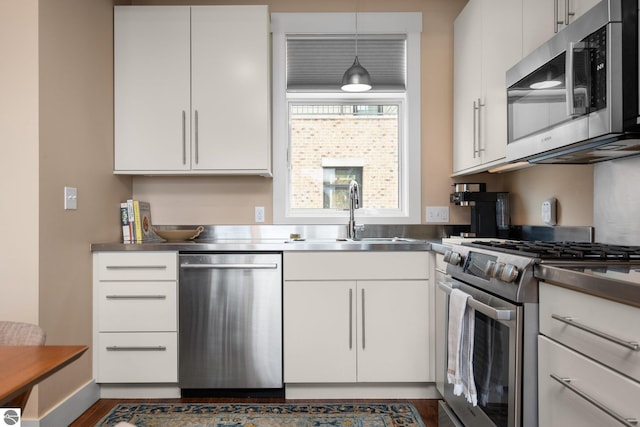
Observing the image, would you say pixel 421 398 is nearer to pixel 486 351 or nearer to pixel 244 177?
pixel 486 351

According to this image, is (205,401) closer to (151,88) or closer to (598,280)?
(151,88)

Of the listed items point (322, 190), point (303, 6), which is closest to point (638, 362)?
point (322, 190)

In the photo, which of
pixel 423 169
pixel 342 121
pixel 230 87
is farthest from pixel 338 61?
pixel 423 169

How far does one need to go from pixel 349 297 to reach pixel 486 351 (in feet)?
3.23

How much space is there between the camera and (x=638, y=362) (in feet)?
3.43

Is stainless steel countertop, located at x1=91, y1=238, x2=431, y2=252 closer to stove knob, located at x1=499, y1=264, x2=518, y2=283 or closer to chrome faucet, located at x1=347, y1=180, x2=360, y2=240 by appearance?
chrome faucet, located at x1=347, y1=180, x2=360, y2=240

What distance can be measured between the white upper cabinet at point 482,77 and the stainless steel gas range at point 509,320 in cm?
81

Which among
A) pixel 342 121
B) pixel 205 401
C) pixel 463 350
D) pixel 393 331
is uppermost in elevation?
pixel 342 121

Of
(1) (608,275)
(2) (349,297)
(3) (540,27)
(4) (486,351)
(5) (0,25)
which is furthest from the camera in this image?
(2) (349,297)

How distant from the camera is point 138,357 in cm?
271

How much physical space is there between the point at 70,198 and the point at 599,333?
7.87 feet

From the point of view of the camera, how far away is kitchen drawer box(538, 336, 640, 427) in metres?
1.10

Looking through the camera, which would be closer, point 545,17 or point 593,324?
point 593,324

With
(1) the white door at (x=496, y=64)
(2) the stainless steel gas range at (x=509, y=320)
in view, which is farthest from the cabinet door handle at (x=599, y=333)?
(1) the white door at (x=496, y=64)
